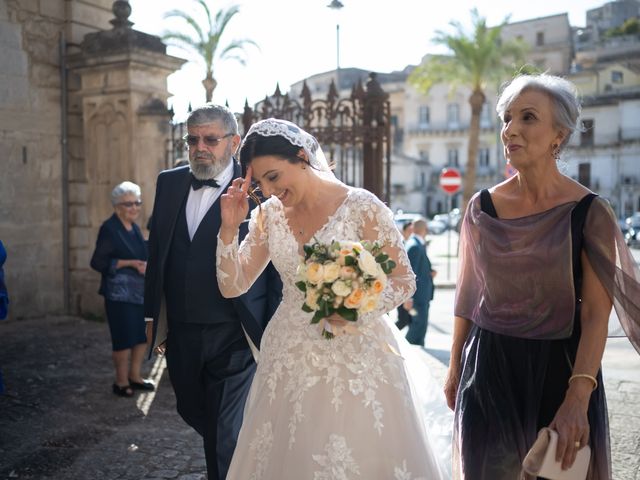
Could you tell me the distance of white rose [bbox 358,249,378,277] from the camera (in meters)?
2.83

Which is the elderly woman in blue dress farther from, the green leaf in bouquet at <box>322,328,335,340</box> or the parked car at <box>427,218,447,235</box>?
the parked car at <box>427,218,447,235</box>

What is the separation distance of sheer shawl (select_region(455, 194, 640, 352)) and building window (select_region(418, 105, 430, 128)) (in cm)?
6144

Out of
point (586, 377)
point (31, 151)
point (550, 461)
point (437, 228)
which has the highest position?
point (31, 151)

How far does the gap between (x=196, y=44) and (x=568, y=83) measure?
71.3 feet

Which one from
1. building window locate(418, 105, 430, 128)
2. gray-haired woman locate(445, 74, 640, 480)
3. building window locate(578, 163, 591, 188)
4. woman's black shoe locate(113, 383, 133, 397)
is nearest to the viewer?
gray-haired woman locate(445, 74, 640, 480)

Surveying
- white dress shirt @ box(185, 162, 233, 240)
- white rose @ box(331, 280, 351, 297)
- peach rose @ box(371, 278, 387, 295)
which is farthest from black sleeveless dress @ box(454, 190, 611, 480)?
white dress shirt @ box(185, 162, 233, 240)

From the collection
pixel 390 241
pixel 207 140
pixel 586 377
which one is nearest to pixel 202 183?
pixel 207 140

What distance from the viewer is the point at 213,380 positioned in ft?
13.0

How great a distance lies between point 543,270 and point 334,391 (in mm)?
1035

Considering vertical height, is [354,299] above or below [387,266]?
below

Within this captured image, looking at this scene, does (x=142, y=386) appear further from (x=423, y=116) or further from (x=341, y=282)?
(x=423, y=116)

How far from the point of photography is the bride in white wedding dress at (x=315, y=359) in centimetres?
295

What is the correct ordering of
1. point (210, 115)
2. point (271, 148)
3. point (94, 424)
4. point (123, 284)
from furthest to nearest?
A: point (123, 284) → point (94, 424) → point (210, 115) → point (271, 148)

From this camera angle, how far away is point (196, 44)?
907 inches
